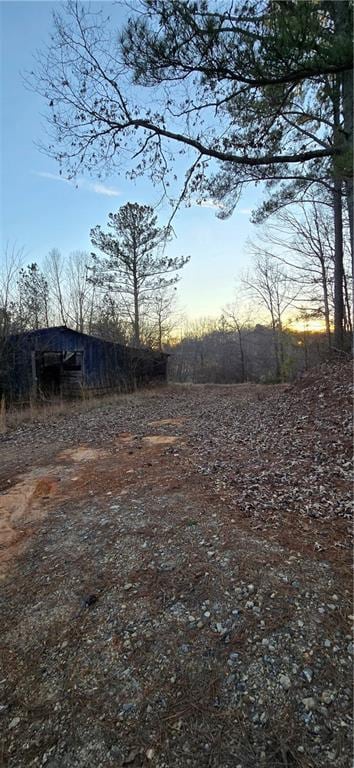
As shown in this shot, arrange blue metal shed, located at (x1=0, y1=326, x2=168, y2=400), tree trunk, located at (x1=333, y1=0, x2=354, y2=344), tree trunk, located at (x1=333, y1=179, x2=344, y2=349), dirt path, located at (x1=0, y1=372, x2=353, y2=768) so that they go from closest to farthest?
dirt path, located at (x1=0, y1=372, x2=353, y2=768) < tree trunk, located at (x1=333, y1=0, x2=354, y2=344) < tree trunk, located at (x1=333, y1=179, x2=344, y2=349) < blue metal shed, located at (x1=0, y1=326, x2=168, y2=400)

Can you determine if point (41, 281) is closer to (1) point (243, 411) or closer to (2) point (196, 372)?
(2) point (196, 372)

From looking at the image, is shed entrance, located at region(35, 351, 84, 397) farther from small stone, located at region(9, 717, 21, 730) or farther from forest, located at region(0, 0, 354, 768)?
small stone, located at region(9, 717, 21, 730)

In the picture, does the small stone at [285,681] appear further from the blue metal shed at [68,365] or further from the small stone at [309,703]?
the blue metal shed at [68,365]

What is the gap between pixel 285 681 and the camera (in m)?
1.38

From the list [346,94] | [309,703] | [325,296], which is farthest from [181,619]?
[325,296]

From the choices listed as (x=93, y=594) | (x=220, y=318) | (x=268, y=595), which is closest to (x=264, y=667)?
(x=268, y=595)

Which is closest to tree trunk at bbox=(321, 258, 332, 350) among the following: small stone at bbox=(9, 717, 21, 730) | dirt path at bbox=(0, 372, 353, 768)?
dirt path at bbox=(0, 372, 353, 768)

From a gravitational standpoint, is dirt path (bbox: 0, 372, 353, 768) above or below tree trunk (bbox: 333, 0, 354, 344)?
below

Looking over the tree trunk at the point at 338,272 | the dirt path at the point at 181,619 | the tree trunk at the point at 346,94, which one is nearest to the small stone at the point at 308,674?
the dirt path at the point at 181,619

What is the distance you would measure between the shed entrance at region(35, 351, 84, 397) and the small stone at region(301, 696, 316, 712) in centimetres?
1217

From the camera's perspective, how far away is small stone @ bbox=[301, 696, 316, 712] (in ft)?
4.21

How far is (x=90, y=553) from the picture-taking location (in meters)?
2.42

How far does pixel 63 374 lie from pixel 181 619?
12.6 m

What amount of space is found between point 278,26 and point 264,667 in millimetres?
4676
